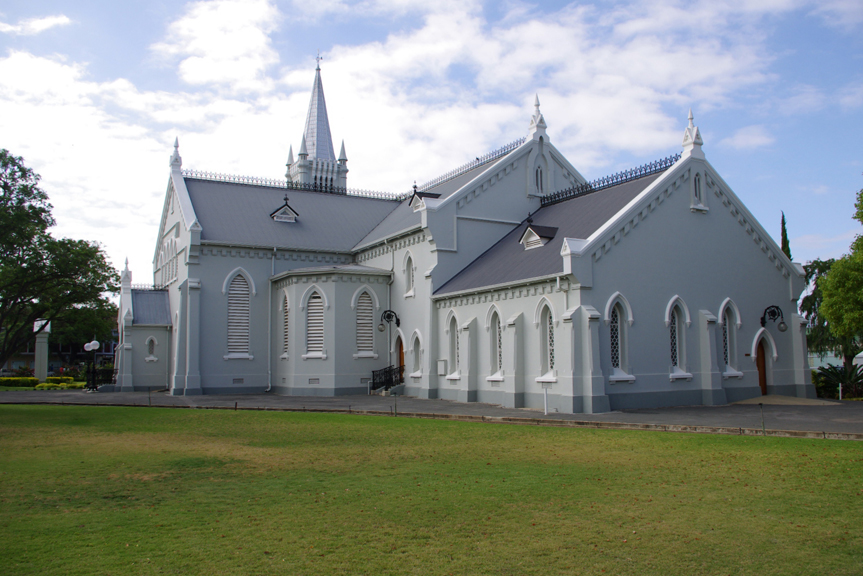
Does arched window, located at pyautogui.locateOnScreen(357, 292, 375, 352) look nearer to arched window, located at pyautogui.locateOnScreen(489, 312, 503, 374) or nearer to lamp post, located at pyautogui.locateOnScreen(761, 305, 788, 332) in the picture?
arched window, located at pyautogui.locateOnScreen(489, 312, 503, 374)

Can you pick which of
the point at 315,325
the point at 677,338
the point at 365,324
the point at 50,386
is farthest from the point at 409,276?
the point at 50,386

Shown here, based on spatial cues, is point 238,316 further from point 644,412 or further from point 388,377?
point 644,412

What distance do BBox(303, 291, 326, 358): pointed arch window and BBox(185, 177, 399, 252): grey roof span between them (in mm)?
4356

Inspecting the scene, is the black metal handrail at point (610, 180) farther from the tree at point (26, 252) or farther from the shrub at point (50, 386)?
the shrub at point (50, 386)

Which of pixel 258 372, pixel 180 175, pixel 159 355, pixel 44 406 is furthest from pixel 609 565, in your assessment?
pixel 180 175

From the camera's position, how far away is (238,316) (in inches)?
1342

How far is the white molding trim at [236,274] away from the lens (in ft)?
111

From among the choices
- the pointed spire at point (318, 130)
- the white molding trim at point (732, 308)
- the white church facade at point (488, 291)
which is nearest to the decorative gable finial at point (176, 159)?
the white church facade at point (488, 291)

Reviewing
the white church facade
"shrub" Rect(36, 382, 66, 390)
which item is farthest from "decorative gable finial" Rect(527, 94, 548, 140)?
"shrub" Rect(36, 382, 66, 390)

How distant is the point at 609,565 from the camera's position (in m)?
6.34

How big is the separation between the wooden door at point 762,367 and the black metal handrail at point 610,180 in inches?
324

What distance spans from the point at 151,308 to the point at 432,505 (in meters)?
31.6

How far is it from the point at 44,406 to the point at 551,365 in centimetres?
1825

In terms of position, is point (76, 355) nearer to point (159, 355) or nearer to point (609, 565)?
point (159, 355)
